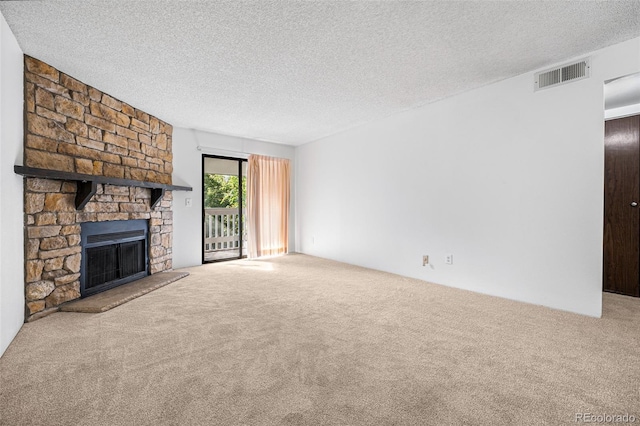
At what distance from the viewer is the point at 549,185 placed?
9.06 feet

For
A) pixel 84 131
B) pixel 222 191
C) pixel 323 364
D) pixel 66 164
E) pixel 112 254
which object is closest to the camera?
pixel 323 364

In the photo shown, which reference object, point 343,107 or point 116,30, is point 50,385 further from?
point 343,107

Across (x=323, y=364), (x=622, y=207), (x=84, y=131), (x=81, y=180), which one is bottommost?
(x=323, y=364)

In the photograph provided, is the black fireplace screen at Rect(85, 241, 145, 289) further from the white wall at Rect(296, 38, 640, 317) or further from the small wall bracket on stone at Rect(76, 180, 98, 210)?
the white wall at Rect(296, 38, 640, 317)

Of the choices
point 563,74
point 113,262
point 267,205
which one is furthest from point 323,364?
point 267,205

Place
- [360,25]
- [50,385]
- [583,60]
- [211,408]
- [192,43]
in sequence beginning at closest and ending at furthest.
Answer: [211,408] → [50,385] → [360,25] → [192,43] → [583,60]

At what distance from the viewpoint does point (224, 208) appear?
233 inches

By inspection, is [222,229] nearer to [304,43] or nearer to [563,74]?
[304,43]

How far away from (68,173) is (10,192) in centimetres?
50

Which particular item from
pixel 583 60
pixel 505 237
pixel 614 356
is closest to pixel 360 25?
pixel 583 60

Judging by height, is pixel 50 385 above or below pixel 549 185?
below

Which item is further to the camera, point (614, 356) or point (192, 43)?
point (192, 43)

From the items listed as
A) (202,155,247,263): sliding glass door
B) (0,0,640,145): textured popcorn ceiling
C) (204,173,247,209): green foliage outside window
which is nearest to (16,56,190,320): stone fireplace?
(0,0,640,145): textured popcorn ceiling

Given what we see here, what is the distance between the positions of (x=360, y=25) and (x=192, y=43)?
52.6 inches
